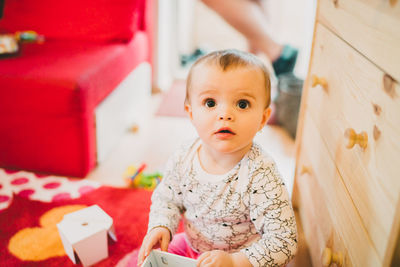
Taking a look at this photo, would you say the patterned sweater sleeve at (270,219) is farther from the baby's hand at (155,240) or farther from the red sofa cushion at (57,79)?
the red sofa cushion at (57,79)

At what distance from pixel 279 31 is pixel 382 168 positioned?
2199 mm

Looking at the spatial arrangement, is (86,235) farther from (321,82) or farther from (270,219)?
(321,82)

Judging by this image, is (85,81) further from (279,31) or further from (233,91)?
(279,31)

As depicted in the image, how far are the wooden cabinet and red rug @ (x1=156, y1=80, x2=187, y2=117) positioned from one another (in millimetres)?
1112

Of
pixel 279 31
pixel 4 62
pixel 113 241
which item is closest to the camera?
pixel 113 241

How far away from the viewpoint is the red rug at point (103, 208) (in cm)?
101

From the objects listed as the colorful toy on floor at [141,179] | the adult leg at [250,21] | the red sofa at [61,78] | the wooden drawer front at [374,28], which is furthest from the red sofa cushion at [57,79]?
the wooden drawer front at [374,28]

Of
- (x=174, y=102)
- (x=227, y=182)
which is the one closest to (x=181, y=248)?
(x=227, y=182)

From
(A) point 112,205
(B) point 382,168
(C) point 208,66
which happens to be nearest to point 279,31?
(A) point 112,205

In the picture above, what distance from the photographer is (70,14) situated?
5.50 feet

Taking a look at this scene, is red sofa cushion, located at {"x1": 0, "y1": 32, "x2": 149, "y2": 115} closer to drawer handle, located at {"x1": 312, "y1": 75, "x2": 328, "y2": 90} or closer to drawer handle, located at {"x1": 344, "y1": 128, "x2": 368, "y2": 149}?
drawer handle, located at {"x1": 312, "y1": 75, "x2": 328, "y2": 90}

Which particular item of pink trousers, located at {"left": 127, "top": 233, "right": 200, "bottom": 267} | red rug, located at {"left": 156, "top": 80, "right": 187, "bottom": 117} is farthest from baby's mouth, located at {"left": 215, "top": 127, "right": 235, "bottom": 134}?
red rug, located at {"left": 156, "top": 80, "right": 187, "bottom": 117}

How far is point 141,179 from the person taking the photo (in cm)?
135

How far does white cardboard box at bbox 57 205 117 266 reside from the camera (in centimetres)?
95
